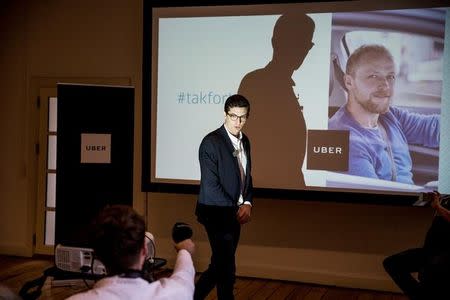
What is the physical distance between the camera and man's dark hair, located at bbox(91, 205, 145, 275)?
1.60 m

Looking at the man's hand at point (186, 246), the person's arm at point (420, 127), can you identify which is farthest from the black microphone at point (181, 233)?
the person's arm at point (420, 127)

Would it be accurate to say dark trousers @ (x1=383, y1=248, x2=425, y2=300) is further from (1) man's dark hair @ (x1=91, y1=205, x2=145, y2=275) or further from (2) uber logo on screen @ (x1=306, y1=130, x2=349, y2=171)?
(1) man's dark hair @ (x1=91, y1=205, x2=145, y2=275)

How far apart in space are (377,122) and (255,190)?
1139 millimetres

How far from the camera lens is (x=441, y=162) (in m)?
4.21

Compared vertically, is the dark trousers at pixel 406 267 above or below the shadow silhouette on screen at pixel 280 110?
below

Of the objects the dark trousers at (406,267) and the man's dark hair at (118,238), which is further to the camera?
the dark trousers at (406,267)

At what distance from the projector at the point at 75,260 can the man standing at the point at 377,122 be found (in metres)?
2.20

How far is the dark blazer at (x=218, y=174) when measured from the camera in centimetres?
365

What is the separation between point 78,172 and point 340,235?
2.30m

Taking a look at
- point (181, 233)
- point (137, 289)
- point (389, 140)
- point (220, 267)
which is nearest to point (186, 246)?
point (181, 233)

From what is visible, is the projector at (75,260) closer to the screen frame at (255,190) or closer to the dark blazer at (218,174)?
the screen frame at (255,190)

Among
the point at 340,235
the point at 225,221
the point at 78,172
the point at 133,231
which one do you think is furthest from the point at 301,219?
the point at 133,231

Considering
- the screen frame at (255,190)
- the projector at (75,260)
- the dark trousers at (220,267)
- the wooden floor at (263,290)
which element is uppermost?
the screen frame at (255,190)

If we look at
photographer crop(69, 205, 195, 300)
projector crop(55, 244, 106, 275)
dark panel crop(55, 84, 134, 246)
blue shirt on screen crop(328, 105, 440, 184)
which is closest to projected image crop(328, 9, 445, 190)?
blue shirt on screen crop(328, 105, 440, 184)
